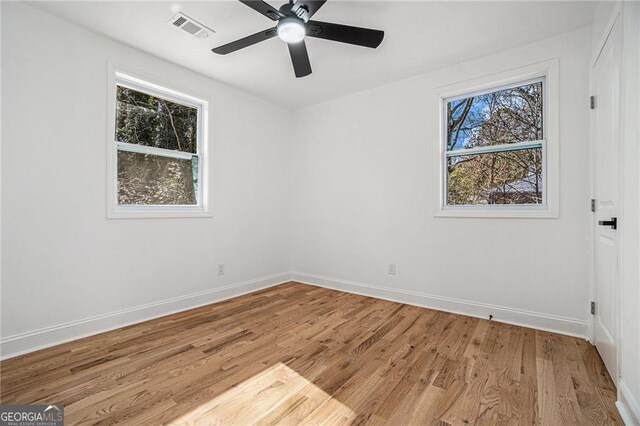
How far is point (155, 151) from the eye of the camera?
3037 millimetres

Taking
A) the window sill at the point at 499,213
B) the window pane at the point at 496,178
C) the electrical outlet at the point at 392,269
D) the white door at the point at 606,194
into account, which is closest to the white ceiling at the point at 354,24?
the white door at the point at 606,194

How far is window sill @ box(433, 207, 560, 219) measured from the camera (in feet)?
8.65

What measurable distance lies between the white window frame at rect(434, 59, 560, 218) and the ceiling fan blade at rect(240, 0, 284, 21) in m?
2.05

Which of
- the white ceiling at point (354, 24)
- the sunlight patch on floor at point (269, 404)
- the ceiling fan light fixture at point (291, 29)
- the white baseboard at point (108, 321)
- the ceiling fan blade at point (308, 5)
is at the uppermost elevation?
the white ceiling at point (354, 24)

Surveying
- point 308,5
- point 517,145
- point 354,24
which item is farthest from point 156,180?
point 517,145

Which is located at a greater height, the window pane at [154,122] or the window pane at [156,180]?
the window pane at [154,122]

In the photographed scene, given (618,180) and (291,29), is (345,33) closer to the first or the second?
(291,29)

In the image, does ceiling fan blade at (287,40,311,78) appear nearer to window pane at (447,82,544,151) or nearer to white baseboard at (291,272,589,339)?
window pane at (447,82,544,151)

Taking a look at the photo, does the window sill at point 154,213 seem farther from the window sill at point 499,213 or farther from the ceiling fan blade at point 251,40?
the window sill at point 499,213

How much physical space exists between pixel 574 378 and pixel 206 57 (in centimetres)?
399

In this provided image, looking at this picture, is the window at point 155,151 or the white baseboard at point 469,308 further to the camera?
the window at point 155,151

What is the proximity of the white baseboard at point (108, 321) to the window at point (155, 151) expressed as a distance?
0.92 metres

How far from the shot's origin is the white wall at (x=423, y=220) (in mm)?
2520

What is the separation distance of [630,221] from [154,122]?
3.81 m
